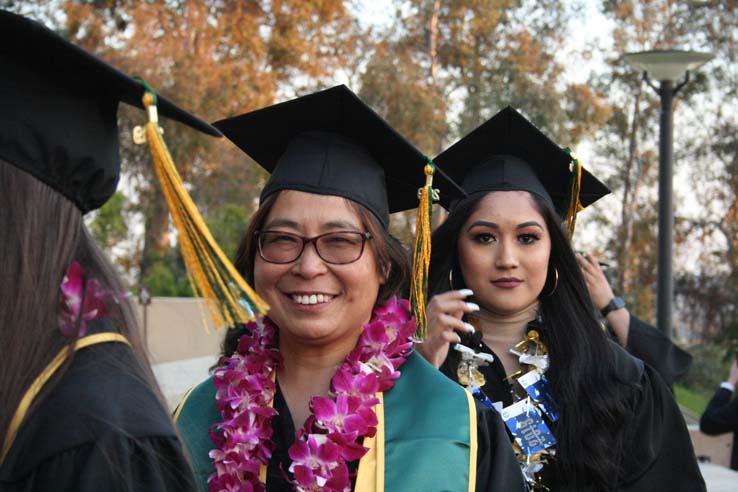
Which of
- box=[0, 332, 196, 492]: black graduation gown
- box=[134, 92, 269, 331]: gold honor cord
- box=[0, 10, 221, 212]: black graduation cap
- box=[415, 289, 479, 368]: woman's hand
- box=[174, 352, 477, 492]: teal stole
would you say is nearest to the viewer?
box=[0, 332, 196, 492]: black graduation gown

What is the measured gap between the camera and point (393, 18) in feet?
70.3

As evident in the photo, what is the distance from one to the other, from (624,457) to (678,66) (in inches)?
252

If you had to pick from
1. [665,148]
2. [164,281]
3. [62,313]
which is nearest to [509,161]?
[62,313]

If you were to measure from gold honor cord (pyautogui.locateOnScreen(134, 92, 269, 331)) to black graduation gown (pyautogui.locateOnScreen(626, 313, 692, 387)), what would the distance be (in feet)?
9.30

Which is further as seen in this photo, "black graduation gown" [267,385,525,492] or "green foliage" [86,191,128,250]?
"green foliage" [86,191,128,250]

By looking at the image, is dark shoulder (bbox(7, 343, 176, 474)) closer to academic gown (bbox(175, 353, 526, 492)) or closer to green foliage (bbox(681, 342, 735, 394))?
academic gown (bbox(175, 353, 526, 492))

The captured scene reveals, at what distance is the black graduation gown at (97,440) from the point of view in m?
1.44

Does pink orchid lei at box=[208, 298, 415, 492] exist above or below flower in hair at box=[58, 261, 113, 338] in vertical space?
below

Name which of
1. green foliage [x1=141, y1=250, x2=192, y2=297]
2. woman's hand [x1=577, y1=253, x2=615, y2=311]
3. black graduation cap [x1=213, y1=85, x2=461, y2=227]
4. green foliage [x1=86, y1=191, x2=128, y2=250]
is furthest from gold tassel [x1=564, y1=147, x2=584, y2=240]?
green foliage [x1=141, y1=250, x2=192, y2=297]

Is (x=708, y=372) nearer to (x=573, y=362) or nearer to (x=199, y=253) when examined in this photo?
(x=573, y=362)

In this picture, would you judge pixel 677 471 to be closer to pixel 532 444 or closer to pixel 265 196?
pixel 532 444

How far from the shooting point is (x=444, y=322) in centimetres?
317

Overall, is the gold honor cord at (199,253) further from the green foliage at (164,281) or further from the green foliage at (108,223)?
the green foliage at (164,281)

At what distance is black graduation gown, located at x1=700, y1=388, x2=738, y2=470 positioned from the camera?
222 inches
